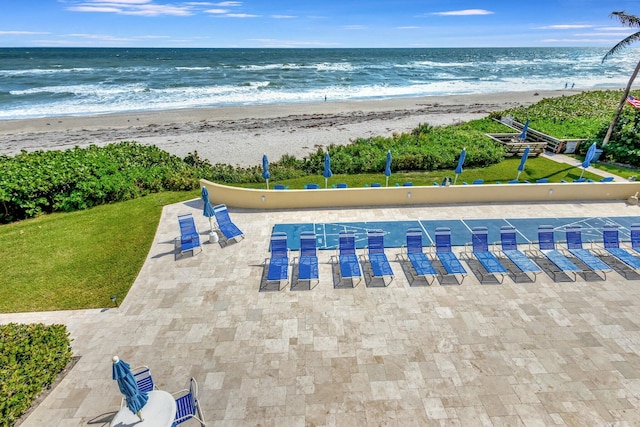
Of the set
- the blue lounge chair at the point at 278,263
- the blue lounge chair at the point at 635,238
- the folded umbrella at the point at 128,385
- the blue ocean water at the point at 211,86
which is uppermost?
the folded umbrella at the point at 128,385

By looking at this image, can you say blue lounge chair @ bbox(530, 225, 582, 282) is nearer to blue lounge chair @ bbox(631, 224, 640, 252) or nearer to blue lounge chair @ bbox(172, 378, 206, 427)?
blue lounge chair @ bbox(631, 224, 640, 252)

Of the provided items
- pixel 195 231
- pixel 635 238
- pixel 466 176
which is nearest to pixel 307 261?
pixel 195 231

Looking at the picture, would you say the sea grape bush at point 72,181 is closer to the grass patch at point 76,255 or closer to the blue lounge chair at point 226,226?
the grass patch at point 76,255

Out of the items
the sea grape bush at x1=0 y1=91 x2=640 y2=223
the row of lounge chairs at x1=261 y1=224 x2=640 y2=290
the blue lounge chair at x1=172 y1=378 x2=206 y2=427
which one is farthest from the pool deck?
the sea grape bush at x1=0 y1=91 x2=640 y2=223

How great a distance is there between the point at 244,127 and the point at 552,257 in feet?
103

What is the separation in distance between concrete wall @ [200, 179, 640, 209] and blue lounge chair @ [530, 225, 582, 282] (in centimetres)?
394

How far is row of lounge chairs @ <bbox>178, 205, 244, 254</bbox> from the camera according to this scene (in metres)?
12.1

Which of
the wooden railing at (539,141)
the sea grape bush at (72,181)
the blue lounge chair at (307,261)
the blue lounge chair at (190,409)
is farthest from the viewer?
the wooden railing at (539,141)

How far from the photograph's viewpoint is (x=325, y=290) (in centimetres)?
1021

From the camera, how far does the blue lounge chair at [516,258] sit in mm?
10562

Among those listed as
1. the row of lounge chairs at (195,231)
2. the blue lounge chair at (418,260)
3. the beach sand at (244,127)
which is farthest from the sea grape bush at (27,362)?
the beach sand at (244,127)

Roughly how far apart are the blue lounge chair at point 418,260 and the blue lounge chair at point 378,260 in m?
0.78

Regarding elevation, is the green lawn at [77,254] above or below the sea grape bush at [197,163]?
below

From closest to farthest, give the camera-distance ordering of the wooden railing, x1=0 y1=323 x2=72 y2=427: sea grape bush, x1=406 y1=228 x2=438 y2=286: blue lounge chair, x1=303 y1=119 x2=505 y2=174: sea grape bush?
1. x1=0 y1=323 x2=72 y2=427: sea grape bush
2. x1=406 y1=228 x2=438 y2=286: blue lounge chair
3. x1=303 y1=119 x2=505 y2=174: sea grape bush
4. the wooden railing
